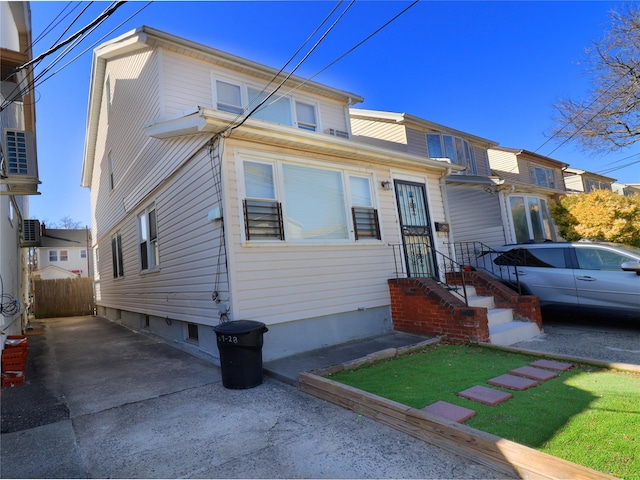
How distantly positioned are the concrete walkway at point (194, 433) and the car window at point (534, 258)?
516 centimetres

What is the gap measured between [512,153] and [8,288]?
2150cm

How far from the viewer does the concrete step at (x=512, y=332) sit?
20.4 ft

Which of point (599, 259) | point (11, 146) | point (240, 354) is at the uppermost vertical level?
point (11, 146)

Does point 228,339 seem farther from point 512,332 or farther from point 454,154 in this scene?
point 454,154

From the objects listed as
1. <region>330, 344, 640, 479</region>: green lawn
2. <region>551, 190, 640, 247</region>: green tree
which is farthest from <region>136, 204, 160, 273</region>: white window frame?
<region>551, 190, 640, 247</region>: green tree

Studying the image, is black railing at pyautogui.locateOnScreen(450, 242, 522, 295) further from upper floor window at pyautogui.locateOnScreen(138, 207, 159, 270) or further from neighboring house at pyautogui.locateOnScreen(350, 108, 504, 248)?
upper floor window at pyautogui.locateOnScreen(138, 207, 159, 270)

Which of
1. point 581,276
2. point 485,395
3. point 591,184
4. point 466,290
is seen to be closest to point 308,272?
point 485,395

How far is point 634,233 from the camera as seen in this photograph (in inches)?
429

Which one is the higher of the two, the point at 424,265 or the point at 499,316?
the point at 424,265

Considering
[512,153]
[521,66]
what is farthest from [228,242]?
[512,153]

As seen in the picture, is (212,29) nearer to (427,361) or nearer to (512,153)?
(427,361)

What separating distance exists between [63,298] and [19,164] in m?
15.7

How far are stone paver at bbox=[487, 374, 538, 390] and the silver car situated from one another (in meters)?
3.66

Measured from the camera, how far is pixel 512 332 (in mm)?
6492
